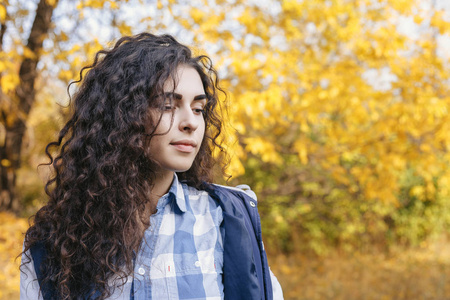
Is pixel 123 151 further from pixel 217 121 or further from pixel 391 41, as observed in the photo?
pixel 391 41

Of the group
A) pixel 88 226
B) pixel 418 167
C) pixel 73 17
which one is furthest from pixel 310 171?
pixel 88 226

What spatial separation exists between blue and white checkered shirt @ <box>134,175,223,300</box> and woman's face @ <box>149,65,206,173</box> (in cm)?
12

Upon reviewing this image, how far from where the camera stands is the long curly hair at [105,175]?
4.33ft

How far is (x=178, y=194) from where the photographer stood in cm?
146

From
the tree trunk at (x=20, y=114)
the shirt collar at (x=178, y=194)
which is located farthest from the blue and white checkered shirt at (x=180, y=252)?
the tree trunk at (x=20, y=114)

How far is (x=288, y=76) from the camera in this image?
12.5ft

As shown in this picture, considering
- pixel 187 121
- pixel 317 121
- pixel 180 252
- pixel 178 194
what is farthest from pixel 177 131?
pixel 317 121

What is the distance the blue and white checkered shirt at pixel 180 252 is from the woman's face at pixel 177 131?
0.40ft

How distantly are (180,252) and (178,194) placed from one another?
0.66 feet

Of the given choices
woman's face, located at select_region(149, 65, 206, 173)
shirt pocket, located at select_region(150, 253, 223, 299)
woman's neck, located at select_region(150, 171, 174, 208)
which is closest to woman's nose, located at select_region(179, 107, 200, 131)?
woman's face, located at select_region(149, 65, 206, 173)

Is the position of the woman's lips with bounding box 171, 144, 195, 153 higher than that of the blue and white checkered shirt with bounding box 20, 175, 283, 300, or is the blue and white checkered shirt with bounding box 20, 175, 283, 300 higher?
the woman's lips with bounding box 171, 144, 195, 153

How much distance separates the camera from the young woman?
1.32 m

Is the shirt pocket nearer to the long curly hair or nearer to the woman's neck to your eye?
the long curly hair

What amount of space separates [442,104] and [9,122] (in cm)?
457
